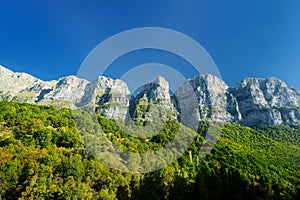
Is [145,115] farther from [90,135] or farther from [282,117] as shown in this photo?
[282,117]

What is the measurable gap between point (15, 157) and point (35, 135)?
8.66 meters

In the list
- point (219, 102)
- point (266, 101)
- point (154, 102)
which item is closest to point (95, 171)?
point (154, 102)

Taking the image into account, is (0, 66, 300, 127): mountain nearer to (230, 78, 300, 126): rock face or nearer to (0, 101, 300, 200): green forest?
(230, 78, 300, 126): rock face

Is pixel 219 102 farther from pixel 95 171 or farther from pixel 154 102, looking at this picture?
pixel 95 171

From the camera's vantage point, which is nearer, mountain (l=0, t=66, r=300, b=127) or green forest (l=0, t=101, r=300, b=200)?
green forest (l=0, t=101, r=300, b=200)

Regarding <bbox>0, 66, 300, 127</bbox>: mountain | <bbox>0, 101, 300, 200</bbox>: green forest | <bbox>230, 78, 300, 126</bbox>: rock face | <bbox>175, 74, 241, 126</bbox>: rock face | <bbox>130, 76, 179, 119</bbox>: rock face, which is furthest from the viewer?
<bbox>175, 74, 241, 126</bbox>: rock face

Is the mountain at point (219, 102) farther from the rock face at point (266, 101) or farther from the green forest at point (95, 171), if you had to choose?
the green forest at point (95, 171)

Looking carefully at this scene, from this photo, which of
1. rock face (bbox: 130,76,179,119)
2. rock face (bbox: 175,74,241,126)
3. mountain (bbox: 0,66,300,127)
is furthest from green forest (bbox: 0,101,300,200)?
mountain (bbox: 0,66,300,127)

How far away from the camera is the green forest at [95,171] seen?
20.8 m

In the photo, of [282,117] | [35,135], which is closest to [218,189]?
[35,135]

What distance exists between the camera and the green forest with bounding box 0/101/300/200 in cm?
2080

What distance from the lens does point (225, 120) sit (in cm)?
15100

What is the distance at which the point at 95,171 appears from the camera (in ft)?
107

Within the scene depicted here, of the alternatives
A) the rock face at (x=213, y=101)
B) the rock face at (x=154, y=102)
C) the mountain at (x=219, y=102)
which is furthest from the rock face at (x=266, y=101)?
the rock face at (x=154, y=102)
